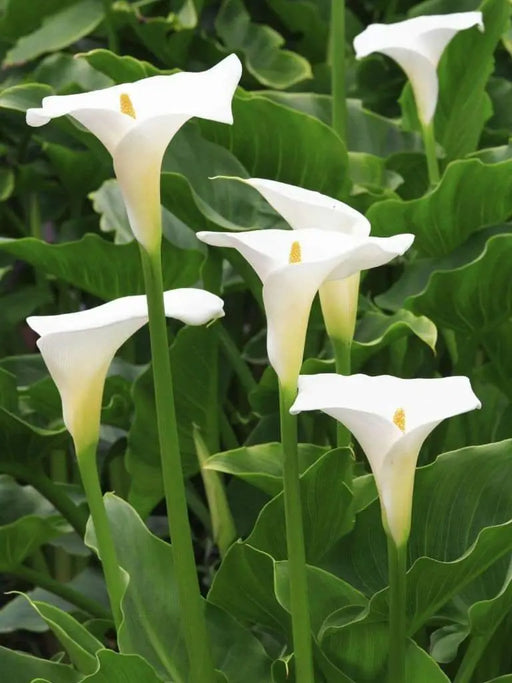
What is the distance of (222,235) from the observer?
0.42 m

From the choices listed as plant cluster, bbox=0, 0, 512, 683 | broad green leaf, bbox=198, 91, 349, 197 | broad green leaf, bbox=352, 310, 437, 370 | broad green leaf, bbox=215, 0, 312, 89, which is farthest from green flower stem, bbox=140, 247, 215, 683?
broad green leaf, bbox=215, 0, 312, 89

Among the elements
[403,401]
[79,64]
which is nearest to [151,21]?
[79,64]

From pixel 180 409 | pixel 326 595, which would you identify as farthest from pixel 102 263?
pixel 326 595

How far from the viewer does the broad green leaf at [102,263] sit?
78cm

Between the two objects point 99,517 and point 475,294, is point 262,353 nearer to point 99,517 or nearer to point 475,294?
point 475,294

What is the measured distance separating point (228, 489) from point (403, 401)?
0.37 m

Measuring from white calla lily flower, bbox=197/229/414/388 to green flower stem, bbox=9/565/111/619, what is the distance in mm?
409

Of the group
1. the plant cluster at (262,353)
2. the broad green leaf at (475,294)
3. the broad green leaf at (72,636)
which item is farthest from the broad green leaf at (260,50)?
the broad green leaf at (72,636)

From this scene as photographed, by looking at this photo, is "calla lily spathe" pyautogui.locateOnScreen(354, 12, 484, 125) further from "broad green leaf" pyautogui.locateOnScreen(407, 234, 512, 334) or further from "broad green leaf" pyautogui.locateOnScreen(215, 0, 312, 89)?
"broad green leaf" pyautogui.locateOnScreen(215, 0, 312, 89)

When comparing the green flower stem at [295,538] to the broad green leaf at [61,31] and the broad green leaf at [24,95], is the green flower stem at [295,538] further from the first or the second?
the broad green leaf at [61,31]

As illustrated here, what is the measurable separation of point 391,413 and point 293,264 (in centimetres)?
6

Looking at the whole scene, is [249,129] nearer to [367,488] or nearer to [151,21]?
[367,488]

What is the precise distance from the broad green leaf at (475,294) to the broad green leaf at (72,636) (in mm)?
290

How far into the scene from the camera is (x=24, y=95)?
78 centimetres
